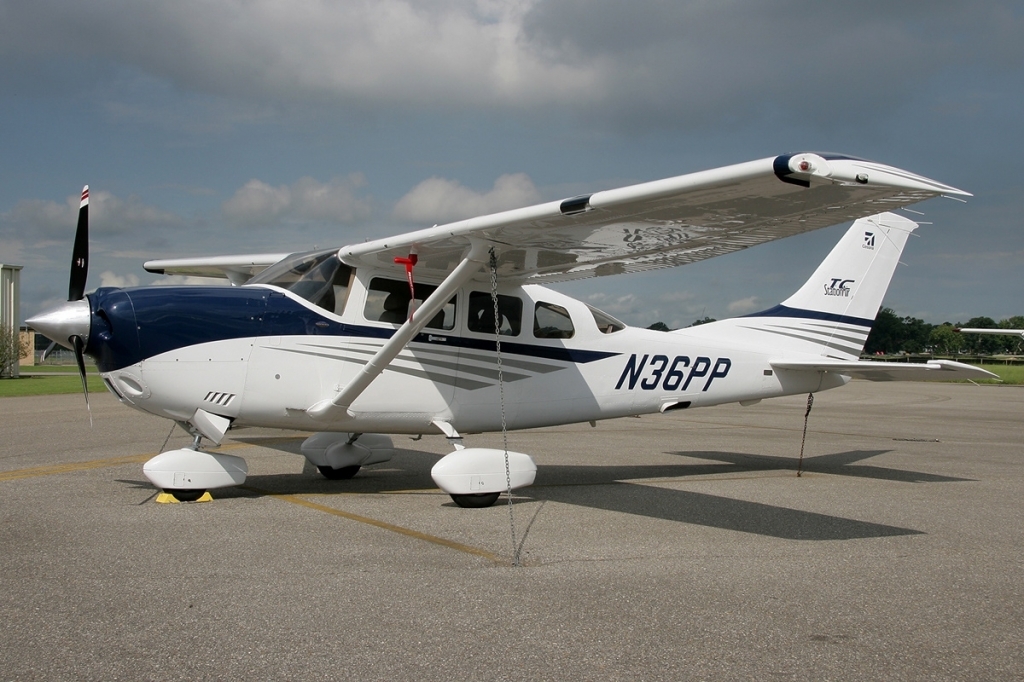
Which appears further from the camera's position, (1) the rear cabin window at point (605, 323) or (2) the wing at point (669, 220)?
(1) the rear cabin window at point (605, 323)

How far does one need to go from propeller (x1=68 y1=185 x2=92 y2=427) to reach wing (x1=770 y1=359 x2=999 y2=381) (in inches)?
305

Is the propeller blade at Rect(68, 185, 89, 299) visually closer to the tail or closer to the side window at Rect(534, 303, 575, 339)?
the side window at Rect(534, 303, 575, 339)

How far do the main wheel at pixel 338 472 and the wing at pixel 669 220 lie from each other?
269 centimetres

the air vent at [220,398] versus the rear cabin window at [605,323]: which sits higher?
the rear cabin window at [605,323]

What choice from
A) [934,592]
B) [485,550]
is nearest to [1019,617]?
[934,592]

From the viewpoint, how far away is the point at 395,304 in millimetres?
8211

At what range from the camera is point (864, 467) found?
11.0m

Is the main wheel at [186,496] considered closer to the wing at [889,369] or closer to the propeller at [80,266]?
the propeller at [80,266]

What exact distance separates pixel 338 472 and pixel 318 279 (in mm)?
2587

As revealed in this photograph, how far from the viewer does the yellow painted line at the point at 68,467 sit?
920cm

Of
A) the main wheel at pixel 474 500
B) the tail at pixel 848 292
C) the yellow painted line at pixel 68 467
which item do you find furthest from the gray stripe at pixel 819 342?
the yellow painted line at pixel 68 467

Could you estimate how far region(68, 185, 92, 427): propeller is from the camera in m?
7.03

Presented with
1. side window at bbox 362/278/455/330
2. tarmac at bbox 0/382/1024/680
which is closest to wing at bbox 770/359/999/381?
tarmac at bbox 0/382/1024/680

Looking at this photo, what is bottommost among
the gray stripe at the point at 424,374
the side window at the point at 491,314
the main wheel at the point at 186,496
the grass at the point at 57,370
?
the grass at the point at 57,370
